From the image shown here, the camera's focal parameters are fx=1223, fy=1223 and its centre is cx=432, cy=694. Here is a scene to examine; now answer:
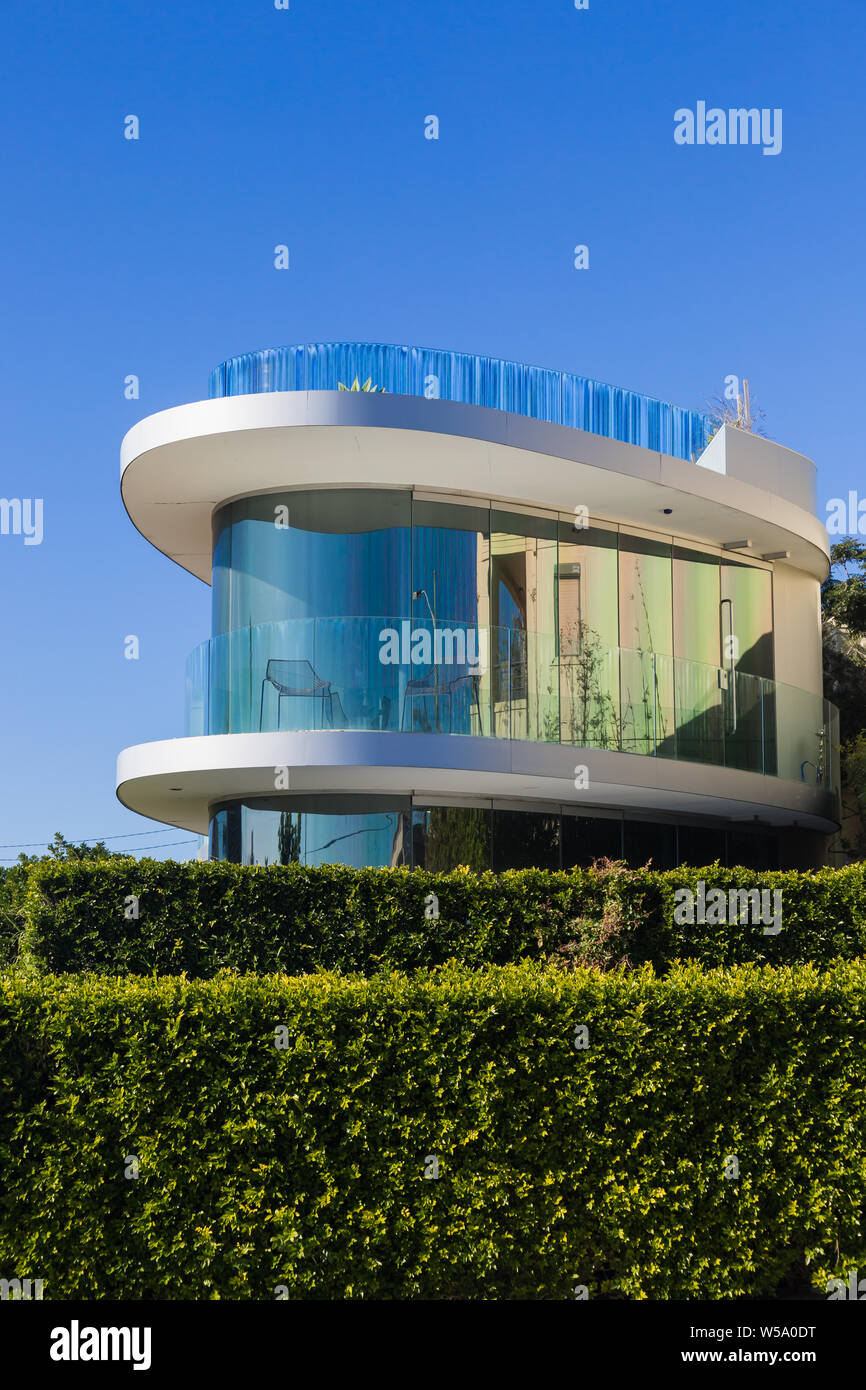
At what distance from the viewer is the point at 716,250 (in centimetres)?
1742

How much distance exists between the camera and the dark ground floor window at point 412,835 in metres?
16.2

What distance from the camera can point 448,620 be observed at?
1670 centimetres

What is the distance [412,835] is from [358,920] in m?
4.62

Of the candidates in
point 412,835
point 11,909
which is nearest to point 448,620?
point 412,835

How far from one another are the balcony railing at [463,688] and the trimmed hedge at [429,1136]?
7.93 metres

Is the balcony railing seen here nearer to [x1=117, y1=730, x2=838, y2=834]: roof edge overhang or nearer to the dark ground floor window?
[x1=117, y1=730, x2=838, y2=834]: roof edge overhang

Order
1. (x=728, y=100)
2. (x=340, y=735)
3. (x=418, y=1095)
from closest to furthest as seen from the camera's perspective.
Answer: (x=418, y=1095)
(x=340, y=735)
(x=728, y=100)

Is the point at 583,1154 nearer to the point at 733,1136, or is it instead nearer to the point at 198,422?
the point at 733,1136

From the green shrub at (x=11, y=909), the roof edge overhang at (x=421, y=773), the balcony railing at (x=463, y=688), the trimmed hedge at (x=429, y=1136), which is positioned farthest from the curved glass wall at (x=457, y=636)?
the trimmed hedge at (x=429, y=1136)

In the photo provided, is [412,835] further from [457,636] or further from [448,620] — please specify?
[448,620]

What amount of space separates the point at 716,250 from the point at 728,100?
1939 mm

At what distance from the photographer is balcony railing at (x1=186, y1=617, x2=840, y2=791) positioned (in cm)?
1581

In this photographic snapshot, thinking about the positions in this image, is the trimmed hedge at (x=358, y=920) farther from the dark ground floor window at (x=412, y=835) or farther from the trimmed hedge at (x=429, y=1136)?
the trimmed hedge at (x=429, y=1136)

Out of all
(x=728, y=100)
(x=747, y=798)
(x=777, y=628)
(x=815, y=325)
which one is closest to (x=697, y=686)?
(x=747, y=798)
